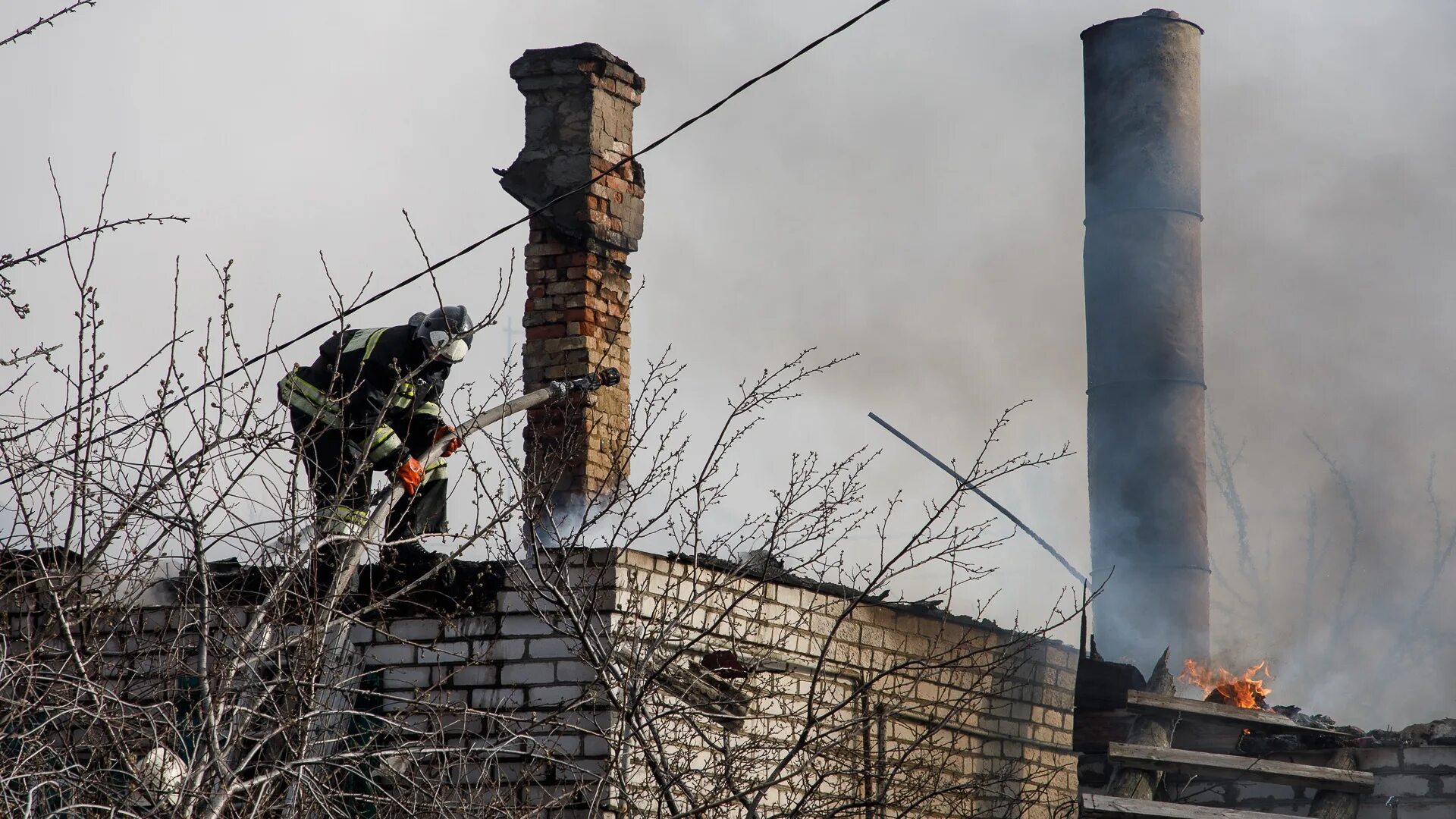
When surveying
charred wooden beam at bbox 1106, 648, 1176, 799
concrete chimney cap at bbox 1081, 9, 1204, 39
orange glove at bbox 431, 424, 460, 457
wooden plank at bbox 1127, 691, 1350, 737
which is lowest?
charred wooden beam at bbox 1106, 648, 1176, 799

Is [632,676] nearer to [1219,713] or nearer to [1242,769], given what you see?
[1242,769]

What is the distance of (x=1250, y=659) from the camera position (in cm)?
1622

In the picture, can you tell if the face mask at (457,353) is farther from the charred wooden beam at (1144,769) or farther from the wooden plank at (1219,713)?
the wooden plank at (1219,713)

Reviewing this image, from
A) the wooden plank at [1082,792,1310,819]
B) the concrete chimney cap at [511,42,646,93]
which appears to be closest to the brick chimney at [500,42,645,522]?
the concrete chimney cap at [511,42,646,93]

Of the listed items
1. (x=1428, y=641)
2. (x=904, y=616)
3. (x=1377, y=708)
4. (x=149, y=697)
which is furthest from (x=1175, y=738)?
(x=1428, y=641)

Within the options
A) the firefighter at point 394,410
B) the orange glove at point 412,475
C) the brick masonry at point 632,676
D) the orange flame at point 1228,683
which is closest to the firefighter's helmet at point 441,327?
the firefighter at point 394,410

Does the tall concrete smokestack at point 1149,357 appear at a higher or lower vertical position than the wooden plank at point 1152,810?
higher

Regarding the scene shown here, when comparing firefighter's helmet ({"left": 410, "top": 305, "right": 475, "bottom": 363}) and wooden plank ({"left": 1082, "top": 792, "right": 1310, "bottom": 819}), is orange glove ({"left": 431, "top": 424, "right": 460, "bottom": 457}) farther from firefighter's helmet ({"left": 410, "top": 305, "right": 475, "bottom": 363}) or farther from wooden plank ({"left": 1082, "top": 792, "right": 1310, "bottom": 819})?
wooden plank ({"left": 1082, "top": 792, "right": 1310, "bottom": 819})

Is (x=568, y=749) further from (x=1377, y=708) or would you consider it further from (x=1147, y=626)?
(x=1377, y=708)

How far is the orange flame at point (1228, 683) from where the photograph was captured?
11727 millimetres

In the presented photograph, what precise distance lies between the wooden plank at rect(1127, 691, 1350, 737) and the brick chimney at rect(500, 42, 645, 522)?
3448 mm

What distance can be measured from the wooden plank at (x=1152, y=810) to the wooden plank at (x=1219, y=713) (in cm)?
61

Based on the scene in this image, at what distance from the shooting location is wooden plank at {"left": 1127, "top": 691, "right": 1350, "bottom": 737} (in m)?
9.70

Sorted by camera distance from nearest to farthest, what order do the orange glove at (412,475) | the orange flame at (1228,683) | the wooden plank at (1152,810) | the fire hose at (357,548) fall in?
the fire hose at (357,548) < the orange glove at (412,475) < the wooden plank at (1152,810) < the orange flame at (1228,683)
